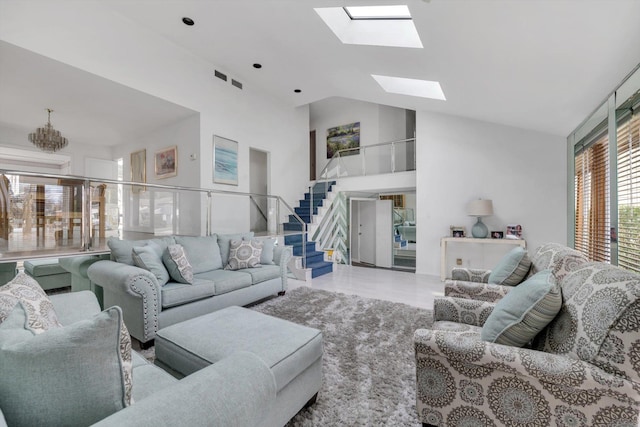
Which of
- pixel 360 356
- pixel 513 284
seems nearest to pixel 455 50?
pixel 513 284

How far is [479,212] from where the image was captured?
15.6ft

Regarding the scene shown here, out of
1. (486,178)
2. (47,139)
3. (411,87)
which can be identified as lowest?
(486,178)

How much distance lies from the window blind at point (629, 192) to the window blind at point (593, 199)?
0.35 meters

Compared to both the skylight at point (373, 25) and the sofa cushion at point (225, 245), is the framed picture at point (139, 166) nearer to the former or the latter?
the sofa cushion at point (225, 245)

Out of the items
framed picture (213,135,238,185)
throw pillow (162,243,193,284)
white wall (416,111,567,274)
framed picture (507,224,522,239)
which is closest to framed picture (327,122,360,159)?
white wall (416,111,567,274)

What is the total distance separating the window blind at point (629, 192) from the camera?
2408mm

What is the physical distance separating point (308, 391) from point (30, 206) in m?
3.67

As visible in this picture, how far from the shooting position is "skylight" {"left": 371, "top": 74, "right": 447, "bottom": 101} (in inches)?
176

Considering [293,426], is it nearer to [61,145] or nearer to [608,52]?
[608,52]

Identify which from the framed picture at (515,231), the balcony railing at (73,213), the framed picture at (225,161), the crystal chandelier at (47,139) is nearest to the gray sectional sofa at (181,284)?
the balcony railing at (73,213)

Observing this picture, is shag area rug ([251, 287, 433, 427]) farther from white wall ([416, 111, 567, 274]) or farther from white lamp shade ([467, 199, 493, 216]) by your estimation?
white wall ([416, 111, 567, 274])

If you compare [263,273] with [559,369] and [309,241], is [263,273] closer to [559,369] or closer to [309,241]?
[309,241]

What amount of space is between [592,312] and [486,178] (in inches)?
174

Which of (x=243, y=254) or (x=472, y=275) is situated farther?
(x=243, y=254)
